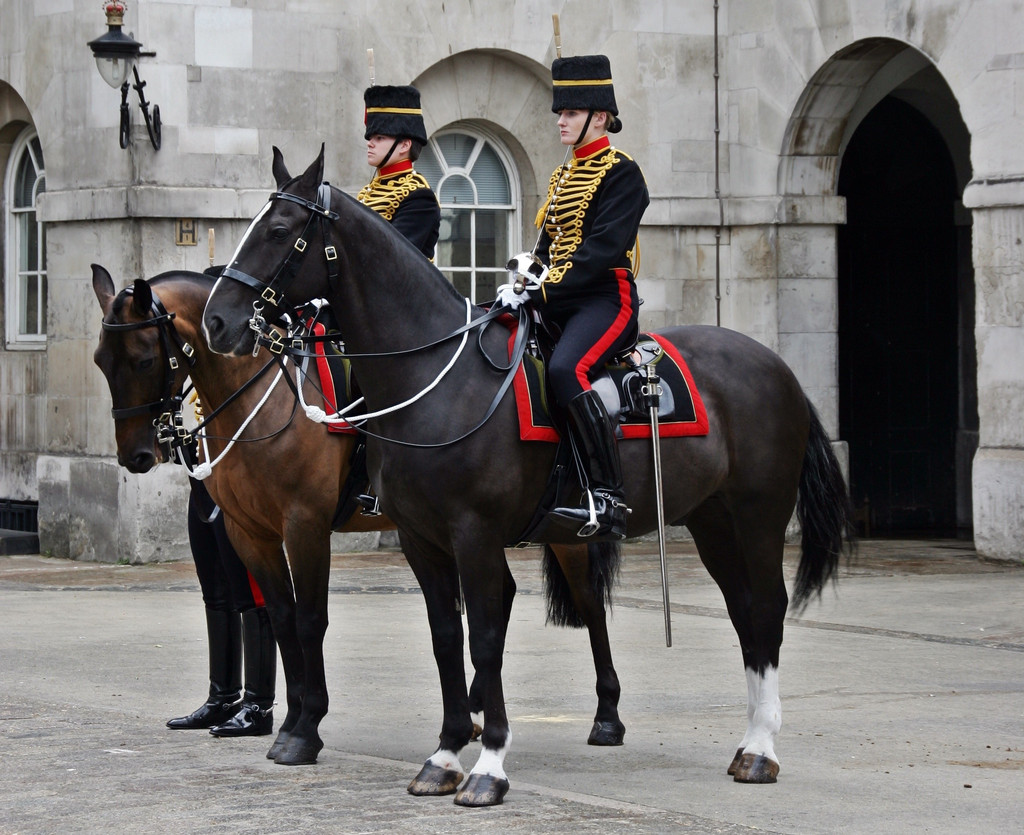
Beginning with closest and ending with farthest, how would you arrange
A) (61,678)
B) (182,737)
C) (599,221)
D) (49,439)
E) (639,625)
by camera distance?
(599,221) → (182,737) → (61,678) → (639,625) → (49,439)

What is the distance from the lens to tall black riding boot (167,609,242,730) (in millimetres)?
7680

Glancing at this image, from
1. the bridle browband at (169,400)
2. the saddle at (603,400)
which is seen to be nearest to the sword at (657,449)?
the saddle at (603,400)

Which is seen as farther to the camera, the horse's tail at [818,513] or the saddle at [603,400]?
the horse's tail at [818,513]

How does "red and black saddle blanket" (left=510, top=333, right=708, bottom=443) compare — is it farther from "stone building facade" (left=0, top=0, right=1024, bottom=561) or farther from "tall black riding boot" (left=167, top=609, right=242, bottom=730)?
"stone building facade" (left=0, top=0, right=1024, bottom=561)

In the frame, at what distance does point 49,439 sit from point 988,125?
26.8 feet

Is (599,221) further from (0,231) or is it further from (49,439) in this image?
(0,231)

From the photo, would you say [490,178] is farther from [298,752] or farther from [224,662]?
[298,752]

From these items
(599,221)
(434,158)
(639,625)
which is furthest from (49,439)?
(599,221)

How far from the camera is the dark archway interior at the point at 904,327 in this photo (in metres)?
17.0

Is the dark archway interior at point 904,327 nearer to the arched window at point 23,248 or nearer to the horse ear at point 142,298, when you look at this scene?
the arched window at point 23,248

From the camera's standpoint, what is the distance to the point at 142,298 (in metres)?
6.93

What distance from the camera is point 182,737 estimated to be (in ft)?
24.3

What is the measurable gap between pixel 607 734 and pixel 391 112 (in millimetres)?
3054

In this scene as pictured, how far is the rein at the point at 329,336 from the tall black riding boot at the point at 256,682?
1354mm
